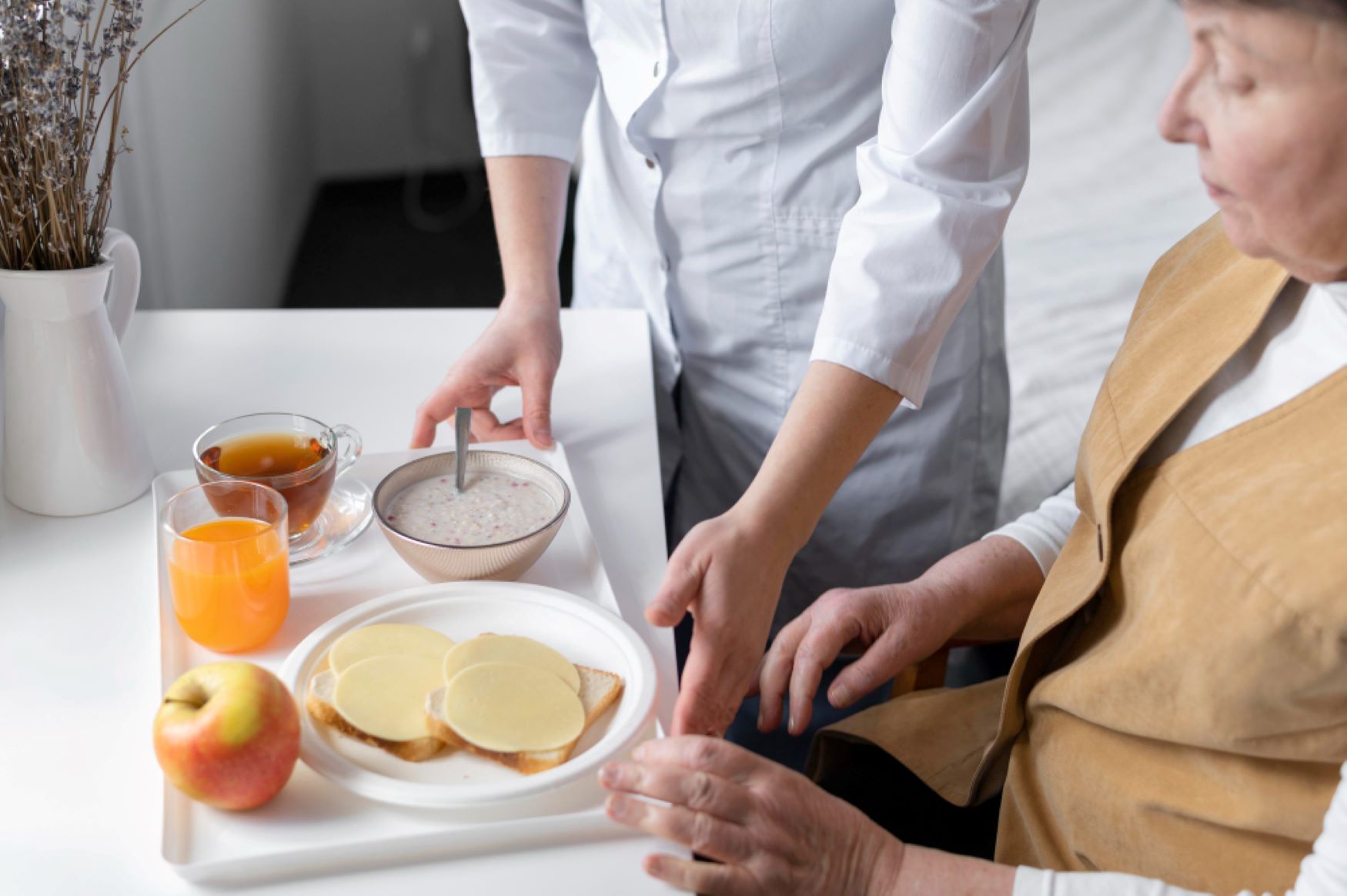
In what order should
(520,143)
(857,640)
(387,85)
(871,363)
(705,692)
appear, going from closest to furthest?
(705,692)
(871,363)
(857,640)
(520,143)
(387,85)

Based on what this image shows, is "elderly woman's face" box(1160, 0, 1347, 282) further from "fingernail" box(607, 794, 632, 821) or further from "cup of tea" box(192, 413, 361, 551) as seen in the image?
"cup of tea" box(192, 413, 361, 551)

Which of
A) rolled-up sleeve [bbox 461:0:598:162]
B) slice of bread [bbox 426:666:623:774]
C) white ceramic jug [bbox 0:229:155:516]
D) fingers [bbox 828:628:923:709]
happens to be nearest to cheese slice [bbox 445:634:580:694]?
slice of bread [bbox 426:666:623:774]

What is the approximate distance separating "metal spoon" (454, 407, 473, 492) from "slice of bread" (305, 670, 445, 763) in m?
0.33

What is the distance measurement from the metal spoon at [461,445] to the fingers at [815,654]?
0.39m

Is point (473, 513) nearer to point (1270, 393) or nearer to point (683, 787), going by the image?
point (683, 787)

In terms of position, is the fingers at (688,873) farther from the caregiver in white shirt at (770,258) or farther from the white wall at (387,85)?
the white wall at (387,85)

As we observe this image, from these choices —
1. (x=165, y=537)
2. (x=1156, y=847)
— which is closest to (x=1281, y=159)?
(x=1156, y=847)

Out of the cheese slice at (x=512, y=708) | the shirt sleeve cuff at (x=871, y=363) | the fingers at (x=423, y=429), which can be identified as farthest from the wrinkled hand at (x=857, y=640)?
the fingers at (x=423, y=429)

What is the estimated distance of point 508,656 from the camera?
0.94 meters

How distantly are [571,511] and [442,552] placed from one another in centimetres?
19

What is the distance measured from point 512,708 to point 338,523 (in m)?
0.40

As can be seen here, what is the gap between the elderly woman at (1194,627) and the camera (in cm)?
77

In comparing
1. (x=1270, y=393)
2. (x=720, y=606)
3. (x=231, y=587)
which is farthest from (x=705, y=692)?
(x=1270, y=393)

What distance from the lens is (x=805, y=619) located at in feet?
4.06
